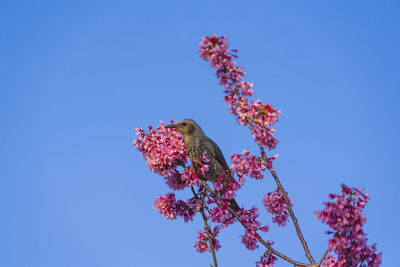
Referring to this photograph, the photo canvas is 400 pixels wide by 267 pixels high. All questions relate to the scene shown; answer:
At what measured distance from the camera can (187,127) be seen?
26.3ft

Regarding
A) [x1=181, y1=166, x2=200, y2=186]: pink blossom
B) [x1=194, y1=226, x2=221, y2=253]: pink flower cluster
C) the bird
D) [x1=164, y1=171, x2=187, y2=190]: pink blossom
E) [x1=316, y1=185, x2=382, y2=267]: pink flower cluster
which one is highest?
the bird

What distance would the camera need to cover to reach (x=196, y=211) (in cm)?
713

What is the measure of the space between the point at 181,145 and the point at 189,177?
792 millimetres

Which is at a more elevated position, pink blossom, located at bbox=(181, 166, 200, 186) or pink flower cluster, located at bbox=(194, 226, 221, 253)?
pink blossom, located at bbox=(181, 166, 200, 186)

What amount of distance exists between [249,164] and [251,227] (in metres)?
1.16

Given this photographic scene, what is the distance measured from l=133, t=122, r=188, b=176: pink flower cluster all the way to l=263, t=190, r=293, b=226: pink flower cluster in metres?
1.74

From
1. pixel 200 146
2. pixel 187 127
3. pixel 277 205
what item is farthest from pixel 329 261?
pixel 187 127

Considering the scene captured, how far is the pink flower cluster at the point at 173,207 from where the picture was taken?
23.4 ft

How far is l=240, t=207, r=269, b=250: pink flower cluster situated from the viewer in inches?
258

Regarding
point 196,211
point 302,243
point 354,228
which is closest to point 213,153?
point 196,211

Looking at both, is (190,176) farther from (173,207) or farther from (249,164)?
(249,164)

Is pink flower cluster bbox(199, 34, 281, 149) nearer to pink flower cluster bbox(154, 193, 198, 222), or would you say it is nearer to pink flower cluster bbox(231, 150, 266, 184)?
pink flower cluster bbox(231, 150, 266, 184)

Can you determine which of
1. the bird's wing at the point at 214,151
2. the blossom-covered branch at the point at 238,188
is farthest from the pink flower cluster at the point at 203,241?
the bird's wing at the point at 214,151

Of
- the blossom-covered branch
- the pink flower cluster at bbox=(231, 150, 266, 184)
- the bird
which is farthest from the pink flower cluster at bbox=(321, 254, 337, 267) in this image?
the bird
